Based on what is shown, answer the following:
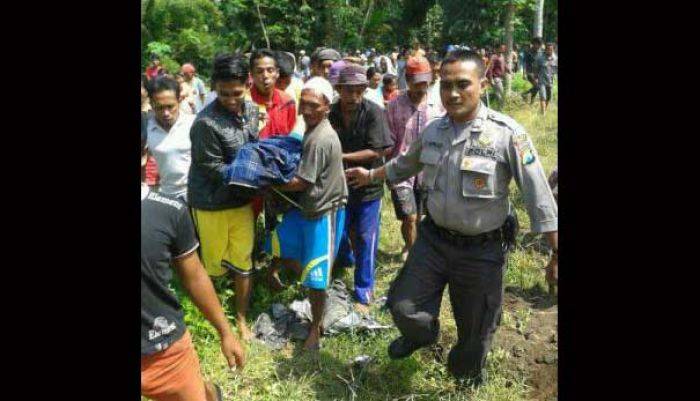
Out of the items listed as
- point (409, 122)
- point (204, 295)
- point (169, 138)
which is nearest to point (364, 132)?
point (409, 122)

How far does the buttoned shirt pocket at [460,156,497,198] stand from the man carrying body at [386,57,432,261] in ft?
5.48

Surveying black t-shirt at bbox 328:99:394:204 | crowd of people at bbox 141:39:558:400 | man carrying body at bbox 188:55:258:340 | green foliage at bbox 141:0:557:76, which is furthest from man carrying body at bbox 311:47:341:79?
green foliage at bbox 141:0:557:76

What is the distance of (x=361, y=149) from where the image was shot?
4371 millimetres

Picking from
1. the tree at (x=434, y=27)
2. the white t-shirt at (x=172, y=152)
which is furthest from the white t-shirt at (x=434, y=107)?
the tree at (x=434, y=27)

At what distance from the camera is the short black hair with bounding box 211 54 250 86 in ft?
11.8

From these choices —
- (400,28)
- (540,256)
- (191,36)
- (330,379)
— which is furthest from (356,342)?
(400,28)

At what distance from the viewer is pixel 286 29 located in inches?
904

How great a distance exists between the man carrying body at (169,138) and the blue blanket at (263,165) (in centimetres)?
58
